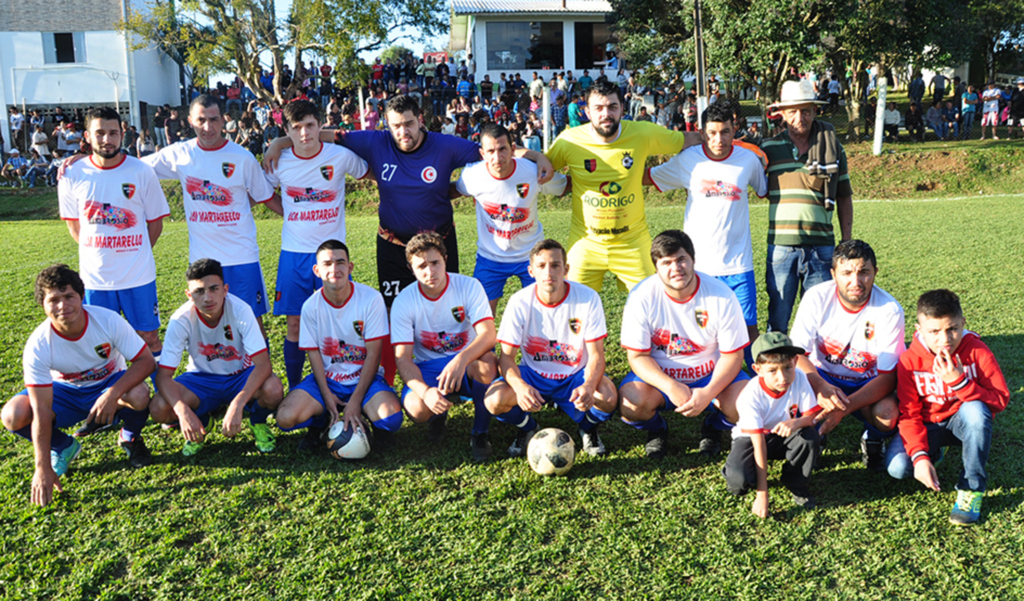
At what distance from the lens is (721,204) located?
5359 millimetres

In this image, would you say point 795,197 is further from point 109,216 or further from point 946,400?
point 109,216

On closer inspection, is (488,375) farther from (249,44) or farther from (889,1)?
(249,44)

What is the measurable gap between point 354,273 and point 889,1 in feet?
56.5

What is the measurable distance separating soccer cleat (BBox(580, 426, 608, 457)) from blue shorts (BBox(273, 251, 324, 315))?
2.56 m

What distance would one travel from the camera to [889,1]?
19031mm

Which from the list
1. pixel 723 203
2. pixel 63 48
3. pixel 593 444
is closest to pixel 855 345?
pixel 723 203

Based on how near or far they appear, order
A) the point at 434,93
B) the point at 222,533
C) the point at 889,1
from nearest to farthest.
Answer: the point at 222,533, the point at 889,1, the point at 434,93

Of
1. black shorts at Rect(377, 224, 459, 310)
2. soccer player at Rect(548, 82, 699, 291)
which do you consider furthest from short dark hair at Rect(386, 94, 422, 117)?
soccer player at Rect(548, 82, 699, 291)

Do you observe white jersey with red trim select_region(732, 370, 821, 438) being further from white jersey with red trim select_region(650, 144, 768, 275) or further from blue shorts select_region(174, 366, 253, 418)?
blue shorts select_region(174, 366, 253, 418)

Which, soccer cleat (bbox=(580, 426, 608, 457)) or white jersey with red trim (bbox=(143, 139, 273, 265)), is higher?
white jersey with red trim (bbox=(143, 139, 273, 265))

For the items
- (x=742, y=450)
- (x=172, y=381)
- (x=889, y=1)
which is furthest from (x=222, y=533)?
(x=889, y=1)

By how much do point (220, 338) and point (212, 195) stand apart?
4.54ft

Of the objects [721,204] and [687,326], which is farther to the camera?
[721,204]

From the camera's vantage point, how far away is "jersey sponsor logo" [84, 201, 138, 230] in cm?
518
